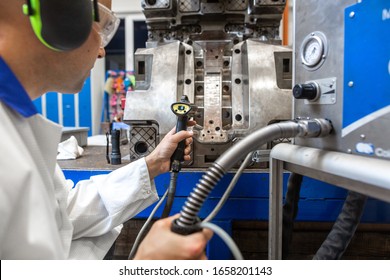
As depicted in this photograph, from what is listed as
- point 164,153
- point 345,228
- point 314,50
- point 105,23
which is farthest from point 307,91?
point 105,23

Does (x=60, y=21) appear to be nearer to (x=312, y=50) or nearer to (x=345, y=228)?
(x=312, y=50)

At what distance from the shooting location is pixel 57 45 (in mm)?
579

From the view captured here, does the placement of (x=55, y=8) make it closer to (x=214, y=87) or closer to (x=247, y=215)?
(x=214, y=87)

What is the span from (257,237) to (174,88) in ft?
2.29

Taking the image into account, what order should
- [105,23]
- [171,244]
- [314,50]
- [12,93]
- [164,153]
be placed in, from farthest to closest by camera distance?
[164,153] < [105,23] < [314,50] < [12,93] < [171,244]

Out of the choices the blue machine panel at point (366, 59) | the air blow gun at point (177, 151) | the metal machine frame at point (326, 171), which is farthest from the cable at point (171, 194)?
the blue machine panel at point (366, 59)

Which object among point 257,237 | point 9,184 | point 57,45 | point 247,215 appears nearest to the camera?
point 9,184

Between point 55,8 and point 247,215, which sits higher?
point 55,8

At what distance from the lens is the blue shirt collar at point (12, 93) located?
0.54 metres

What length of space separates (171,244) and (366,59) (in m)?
0.51

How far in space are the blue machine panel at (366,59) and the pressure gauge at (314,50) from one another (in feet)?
0.22

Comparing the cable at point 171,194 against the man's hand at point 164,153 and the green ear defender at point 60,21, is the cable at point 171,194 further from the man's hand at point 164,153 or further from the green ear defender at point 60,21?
the green ear defender at point 60,21

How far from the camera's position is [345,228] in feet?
2.35
